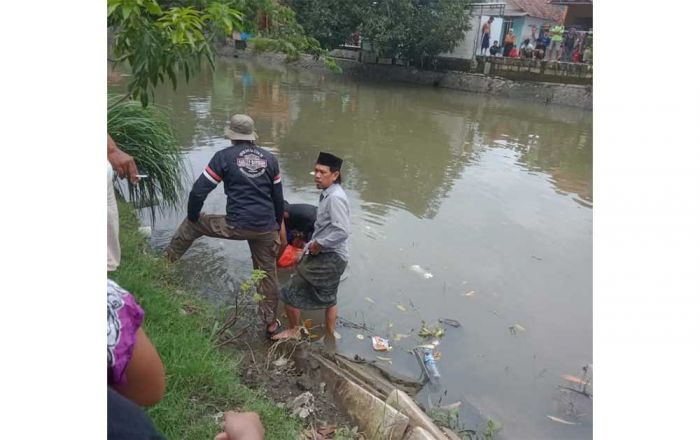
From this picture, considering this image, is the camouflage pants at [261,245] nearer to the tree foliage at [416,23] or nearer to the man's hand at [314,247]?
the man's hand at [314,247]

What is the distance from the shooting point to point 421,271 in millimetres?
5734

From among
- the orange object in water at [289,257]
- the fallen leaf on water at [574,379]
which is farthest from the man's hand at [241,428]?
the orange object in water at [289,257]

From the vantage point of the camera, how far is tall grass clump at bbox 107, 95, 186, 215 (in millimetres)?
5211

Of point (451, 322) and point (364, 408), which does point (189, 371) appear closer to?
point (364, 408)

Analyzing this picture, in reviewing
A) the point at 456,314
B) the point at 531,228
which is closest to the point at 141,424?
the point at 456,314

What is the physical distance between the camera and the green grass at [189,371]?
2495mm

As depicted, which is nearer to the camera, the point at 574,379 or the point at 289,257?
the point at 574,379

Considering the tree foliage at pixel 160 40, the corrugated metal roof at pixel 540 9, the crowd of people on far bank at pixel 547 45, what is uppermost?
the corrugated metal roof at pixel 540 9

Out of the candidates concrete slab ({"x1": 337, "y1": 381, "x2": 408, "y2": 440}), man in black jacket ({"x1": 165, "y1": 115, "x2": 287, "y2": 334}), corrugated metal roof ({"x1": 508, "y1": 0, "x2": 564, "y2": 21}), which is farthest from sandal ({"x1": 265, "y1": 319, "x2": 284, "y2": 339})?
corrugated metal roof ({"x1": 508, "y1": 0, "x2": 564, "y2": 21})

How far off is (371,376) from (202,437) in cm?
161

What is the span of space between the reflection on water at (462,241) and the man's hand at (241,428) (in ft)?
8.03

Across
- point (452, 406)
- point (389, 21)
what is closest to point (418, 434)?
point (452, 406)

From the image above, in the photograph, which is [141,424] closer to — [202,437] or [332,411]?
[202,437]

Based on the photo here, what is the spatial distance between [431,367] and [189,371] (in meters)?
1.98
